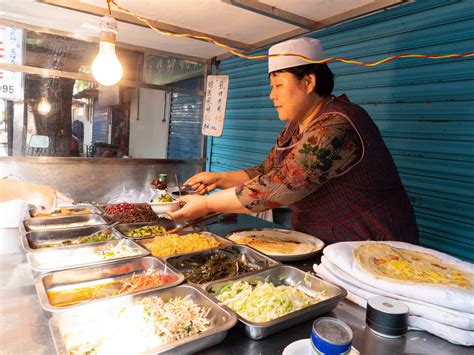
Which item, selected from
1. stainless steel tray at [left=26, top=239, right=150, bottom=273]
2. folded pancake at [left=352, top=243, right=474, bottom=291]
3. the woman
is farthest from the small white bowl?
folded pancake at [left=352, top=243, right=474, bottom=291]

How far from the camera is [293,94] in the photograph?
2.46 metres

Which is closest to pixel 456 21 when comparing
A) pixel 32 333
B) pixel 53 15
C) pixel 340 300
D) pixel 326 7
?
pixel 326 7

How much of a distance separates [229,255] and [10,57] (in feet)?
12.8

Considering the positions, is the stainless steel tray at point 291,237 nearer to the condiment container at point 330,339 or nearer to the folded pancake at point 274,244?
the folded pancake at point 274,244

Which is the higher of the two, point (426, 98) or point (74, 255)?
point (426, 98)

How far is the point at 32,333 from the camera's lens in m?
1.21

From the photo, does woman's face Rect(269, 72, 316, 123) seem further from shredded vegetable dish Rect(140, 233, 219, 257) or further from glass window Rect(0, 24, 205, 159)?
glass window Rect(0, 24, 205, 159)

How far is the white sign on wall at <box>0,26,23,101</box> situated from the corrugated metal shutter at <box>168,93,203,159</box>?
273cm

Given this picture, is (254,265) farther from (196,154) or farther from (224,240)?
(196,154)

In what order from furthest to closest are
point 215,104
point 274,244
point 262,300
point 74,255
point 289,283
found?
point 215,104
point 274,244
point 74,255
point 289,283
point 262,300

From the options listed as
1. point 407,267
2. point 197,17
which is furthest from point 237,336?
point 197,17

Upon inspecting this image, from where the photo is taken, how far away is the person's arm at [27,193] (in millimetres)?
2088

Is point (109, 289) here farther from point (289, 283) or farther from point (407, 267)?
point (407, 267)

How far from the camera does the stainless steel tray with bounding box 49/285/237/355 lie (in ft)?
3.68
